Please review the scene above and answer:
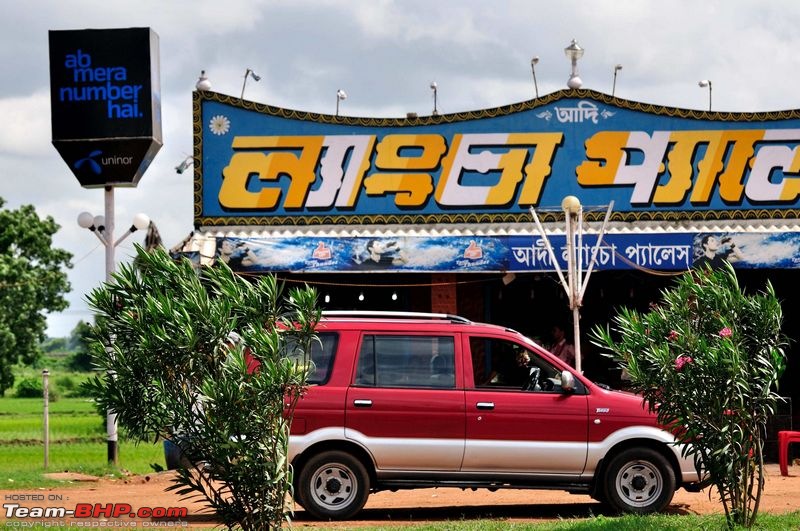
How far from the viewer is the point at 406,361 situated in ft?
45.6

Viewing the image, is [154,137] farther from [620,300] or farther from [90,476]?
[620,300]

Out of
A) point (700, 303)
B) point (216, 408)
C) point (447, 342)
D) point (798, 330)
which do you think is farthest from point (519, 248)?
point (216, 408)

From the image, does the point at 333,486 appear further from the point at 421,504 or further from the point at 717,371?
the point at 717,371

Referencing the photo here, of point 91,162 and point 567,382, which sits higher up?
point 91,162

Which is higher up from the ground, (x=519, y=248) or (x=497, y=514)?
(x=519, y=248)

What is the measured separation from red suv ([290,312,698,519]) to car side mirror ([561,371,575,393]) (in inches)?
0.5

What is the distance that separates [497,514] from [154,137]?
12.2 metres

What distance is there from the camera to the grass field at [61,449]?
786 inches

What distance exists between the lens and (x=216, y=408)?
31.7ft

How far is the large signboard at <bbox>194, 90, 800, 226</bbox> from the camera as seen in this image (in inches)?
928

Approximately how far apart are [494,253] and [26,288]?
40.3m

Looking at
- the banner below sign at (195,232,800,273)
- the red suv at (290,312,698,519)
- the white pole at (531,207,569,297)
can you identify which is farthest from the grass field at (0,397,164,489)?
the white pole at (531,207,569,297)

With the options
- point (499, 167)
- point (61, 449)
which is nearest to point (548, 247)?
point (499, 167)

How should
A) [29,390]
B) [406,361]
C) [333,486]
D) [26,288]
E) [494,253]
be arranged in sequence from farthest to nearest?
[29,390] < [26,288] < [494,253] < [406,361] < [333,486]
